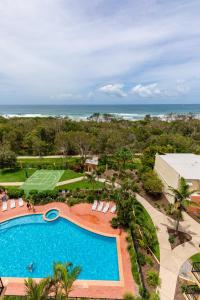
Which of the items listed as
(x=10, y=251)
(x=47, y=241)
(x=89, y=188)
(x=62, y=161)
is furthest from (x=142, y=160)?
(x=10, y=251)

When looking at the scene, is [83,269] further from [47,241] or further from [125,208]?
[125,208]

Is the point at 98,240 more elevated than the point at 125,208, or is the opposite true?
the point at 125,208

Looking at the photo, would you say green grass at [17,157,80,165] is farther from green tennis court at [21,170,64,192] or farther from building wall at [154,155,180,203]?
building wall at [154,155,180,203]

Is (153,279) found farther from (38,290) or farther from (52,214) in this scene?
(52,214)

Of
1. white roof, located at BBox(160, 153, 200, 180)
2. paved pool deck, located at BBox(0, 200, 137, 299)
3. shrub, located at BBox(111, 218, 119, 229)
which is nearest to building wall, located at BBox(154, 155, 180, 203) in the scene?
white roof, located at BBox(160, 153, 200, 180)

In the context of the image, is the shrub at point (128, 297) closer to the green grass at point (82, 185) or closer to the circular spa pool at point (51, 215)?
the circular spa pool at point (51, 215)

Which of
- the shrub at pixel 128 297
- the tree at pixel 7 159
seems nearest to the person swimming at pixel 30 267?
the shrub at pixel 128 297
